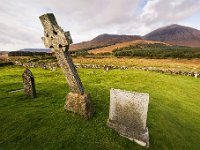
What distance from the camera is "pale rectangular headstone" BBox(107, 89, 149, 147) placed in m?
6.12

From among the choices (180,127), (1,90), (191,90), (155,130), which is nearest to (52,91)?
(1,90)

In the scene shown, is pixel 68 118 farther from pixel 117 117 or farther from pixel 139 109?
pixel 139 109

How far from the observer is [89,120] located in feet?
23.6

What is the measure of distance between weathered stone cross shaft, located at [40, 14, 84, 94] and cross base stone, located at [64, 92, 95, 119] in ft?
0.79

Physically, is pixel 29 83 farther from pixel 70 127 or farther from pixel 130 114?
pixel 130 114

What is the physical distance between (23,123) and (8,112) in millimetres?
1418

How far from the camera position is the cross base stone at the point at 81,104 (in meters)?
7.21

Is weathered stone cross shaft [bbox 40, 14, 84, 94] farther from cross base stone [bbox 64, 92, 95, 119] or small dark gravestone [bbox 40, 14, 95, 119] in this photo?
cross base stone [bbox 64, 92, 95, 119]

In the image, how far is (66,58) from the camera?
23.1 feet

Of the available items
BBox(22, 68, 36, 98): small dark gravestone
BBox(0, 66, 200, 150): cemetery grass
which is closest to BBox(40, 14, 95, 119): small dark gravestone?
BBox(0, 66, 200, 150): cemetery grass

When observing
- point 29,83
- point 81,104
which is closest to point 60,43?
point 81,104

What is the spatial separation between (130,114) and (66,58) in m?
3.20

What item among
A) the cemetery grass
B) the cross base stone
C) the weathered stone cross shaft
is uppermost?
the weathered stone cross shaft

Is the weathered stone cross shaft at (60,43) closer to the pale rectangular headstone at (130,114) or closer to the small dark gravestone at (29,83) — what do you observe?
the pale rectangular headstone at (130,114)
